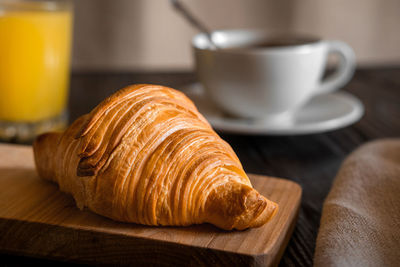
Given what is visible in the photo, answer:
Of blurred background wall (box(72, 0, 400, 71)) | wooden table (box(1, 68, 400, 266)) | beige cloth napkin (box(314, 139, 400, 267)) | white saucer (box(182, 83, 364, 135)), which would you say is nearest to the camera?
beige cloth napkin (box(314, 139, 400, 267))

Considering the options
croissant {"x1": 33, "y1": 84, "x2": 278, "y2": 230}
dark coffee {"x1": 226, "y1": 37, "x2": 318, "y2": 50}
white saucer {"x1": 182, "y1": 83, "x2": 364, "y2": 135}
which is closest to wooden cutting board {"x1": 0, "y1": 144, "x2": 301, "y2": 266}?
croissant {"x1": 33, "y1": 84, "x2": 278, "y2": 230}

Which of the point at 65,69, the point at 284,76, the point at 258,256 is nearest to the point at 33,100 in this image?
the point at 65,69

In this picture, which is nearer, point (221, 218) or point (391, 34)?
point (221, 218)

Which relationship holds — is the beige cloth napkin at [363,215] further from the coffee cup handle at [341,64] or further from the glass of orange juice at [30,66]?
the glass of orange juice at [30,66]

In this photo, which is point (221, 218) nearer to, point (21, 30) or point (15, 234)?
point (15, 234)

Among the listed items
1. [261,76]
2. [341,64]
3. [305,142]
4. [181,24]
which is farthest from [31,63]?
[181,24]

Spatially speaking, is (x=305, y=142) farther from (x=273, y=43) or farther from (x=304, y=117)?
(x=273, y=43)

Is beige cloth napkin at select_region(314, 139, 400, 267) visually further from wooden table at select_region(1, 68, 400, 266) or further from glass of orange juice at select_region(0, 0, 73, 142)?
glass of orange juice at select_region(0, 0, 73, 142)

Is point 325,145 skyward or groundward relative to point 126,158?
groundward
